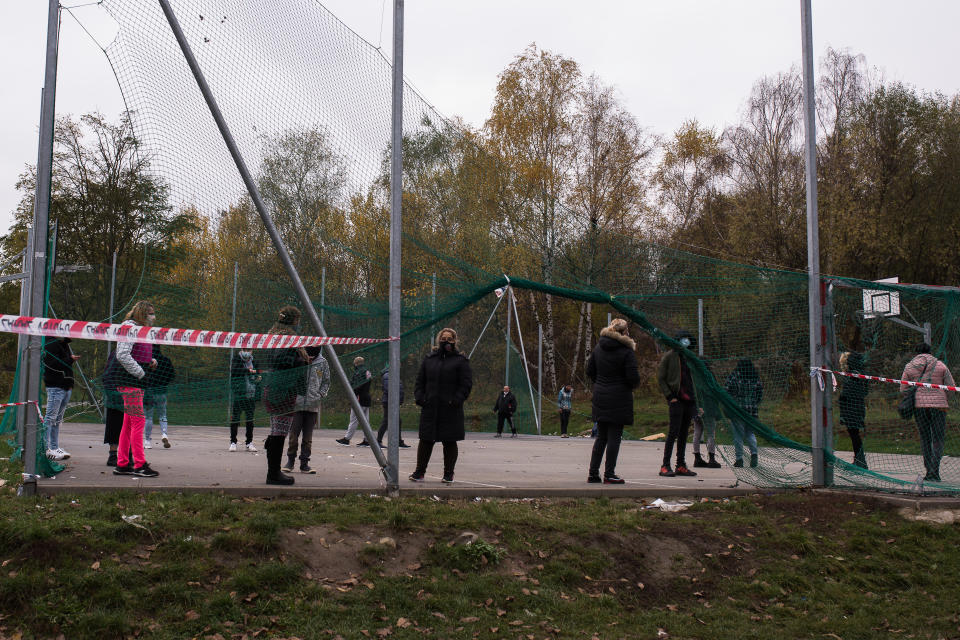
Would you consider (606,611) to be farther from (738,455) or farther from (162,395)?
(738,455)

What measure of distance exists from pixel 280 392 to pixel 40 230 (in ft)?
7.93

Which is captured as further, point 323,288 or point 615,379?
point 615,379

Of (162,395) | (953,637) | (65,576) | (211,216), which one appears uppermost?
(211,216)

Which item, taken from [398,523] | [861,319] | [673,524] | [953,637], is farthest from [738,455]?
[398,523]

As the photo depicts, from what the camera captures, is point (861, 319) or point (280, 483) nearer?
point (280, 483)

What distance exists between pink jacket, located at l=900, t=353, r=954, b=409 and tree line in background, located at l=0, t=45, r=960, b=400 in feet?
9.60

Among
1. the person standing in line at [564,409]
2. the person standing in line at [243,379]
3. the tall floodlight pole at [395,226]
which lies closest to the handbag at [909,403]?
the tall floodlight pole at [395,226]

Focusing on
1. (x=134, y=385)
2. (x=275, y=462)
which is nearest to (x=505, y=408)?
(x=275, y=462)

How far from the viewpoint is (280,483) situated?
742 centimetres

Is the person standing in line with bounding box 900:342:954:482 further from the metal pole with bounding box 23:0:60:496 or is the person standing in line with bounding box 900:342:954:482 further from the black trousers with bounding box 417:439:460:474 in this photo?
the metal pole with bounding box 23:0:60:496

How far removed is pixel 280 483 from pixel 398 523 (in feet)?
6.38

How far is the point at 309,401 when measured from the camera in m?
8.06

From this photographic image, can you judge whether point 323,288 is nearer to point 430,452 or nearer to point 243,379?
point 243,379

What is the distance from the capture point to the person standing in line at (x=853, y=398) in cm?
909
